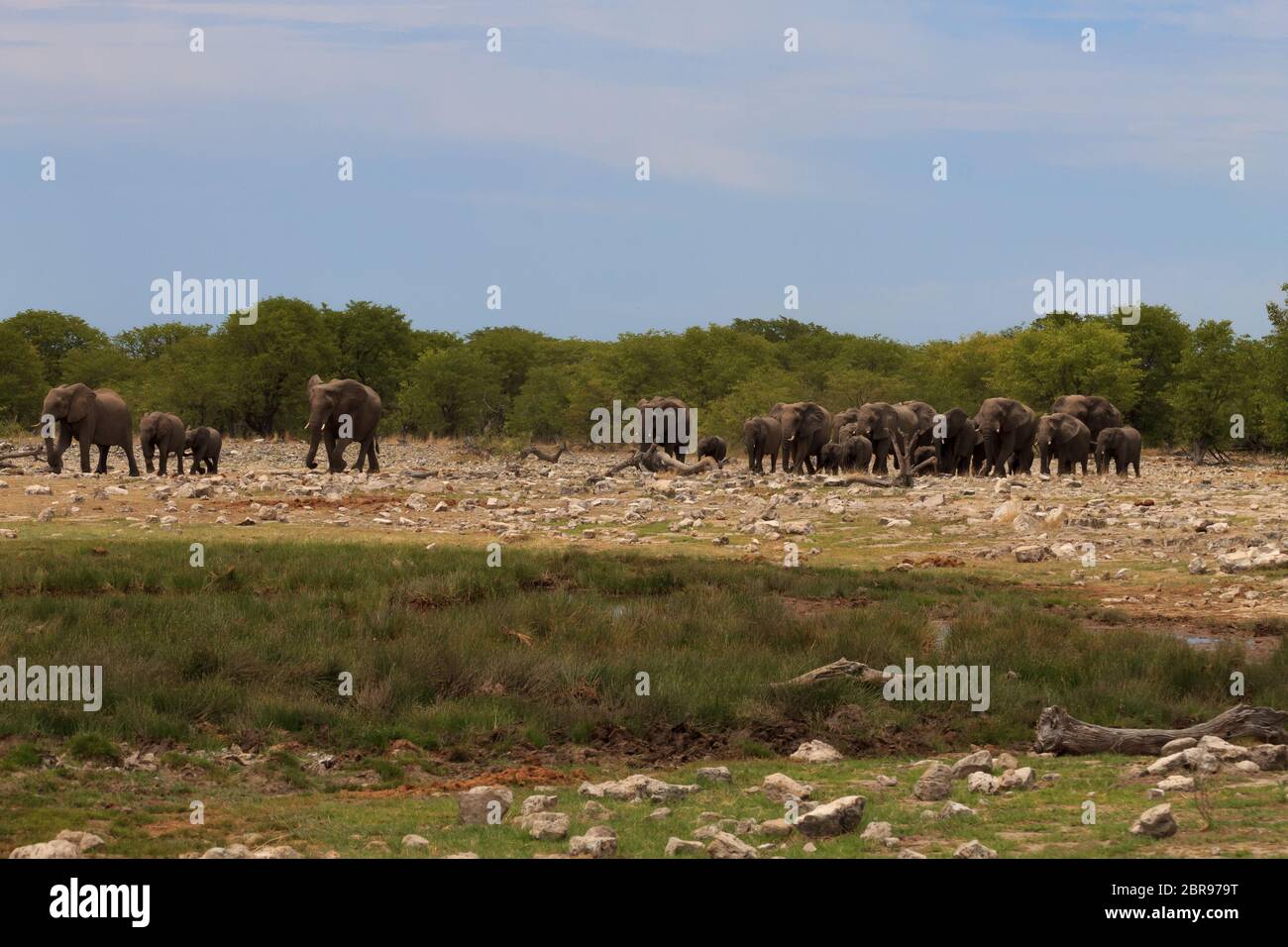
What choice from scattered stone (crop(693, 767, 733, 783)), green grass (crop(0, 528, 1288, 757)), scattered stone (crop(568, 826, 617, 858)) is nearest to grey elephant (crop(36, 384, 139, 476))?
green grass (crop(0, 528, 1288, 757))

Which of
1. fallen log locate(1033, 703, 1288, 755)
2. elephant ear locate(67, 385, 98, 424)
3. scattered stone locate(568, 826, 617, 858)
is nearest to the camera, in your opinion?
scattered stone locate(568, 826, 617, 858)

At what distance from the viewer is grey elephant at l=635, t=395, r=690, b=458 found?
4656cm

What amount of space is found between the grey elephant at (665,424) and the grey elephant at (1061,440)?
1154cm

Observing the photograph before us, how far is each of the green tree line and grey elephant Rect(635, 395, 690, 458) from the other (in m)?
9.42

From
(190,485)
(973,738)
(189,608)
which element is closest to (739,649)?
(973,738)

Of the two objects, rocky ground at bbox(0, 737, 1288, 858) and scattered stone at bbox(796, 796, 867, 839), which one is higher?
scattered stone at bbox(796, 796, 867, 839)

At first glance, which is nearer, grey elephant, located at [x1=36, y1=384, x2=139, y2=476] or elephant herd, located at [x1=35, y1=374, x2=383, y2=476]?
grey elephant, located at [x1=36, y1=384, x2=139, y2=476]

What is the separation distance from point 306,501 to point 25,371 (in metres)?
41.8

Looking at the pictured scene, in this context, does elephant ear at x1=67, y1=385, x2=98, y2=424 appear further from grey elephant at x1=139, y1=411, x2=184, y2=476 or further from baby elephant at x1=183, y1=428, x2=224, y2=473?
baby elephant at x1=183, y1=428, x2=224, y2=473

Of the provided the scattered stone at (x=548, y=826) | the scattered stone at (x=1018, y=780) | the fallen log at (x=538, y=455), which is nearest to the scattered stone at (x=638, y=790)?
the scattered stone at (x=548, y=826)

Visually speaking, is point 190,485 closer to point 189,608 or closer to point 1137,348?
point 189,608

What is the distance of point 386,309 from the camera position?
74562 millimetres

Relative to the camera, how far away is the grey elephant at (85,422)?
34.6 metres

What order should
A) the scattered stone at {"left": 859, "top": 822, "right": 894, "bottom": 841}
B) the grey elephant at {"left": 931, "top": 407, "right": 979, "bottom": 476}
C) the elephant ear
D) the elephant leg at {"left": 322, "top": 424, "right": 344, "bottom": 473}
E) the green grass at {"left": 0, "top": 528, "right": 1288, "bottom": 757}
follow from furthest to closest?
the grey elephant at {"left": 931, "top": 407, "right": 979, "bottom": 476} → the elephant leg at {"left": 322, "top": 424, "right": 344, "bottom": 473} → the elephant ear → the green grass at {"left": 0, "top": 528, "right": 1288, "bottom": 757} → the scattered stone at {"left": 859, "top": 822, "right": 894, "bottom": 841}
